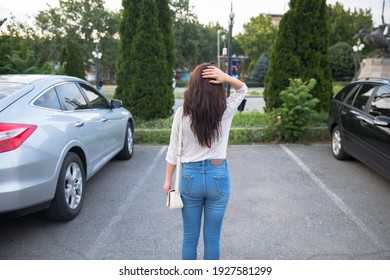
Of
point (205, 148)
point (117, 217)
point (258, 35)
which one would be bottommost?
→ point (117, 217)

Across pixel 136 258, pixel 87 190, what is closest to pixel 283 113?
pixel 87 190

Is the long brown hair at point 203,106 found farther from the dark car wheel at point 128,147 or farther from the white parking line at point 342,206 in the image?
the dark car wheel at point 128,147

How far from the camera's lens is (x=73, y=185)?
3723mm

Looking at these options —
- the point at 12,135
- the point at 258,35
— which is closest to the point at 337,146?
the point at 12,135

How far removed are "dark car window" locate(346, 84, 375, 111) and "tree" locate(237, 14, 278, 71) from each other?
3926cm

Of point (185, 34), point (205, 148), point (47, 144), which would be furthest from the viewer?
point (185, 34)

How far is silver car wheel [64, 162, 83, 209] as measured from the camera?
3.62m

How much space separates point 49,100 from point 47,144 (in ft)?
2.41

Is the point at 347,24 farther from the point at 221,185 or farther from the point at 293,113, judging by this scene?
the point at 221,185

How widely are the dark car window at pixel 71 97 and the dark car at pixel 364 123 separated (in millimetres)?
3909

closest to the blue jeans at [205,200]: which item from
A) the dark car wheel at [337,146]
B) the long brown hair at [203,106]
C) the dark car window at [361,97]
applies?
the long brown hair at [203,106]

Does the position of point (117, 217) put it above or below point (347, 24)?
below

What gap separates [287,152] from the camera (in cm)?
680

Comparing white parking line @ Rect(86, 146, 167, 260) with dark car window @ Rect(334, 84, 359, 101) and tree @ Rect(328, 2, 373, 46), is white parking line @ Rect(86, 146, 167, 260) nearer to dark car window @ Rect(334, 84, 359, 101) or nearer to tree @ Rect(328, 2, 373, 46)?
dark car window @ Rect(334, 84, 359, 101)
